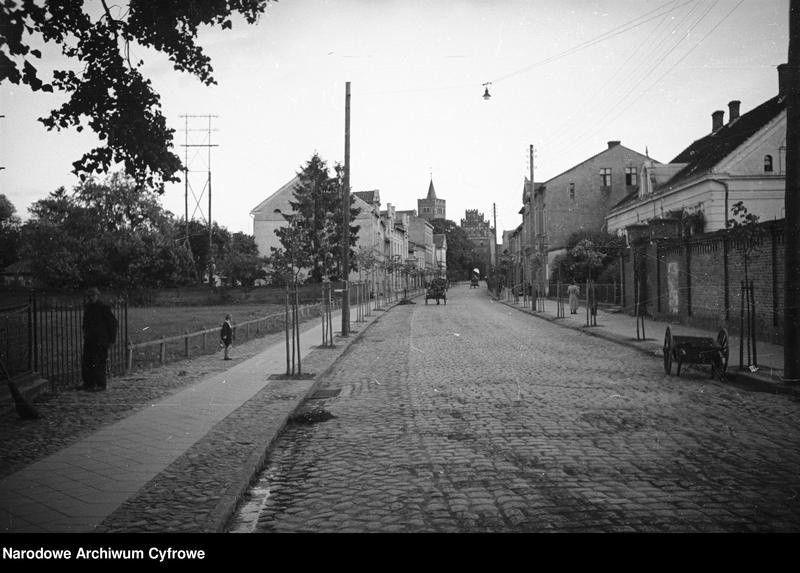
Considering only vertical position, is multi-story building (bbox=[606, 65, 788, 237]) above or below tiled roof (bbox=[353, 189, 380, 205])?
below

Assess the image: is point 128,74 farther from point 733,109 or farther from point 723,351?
point 733,109

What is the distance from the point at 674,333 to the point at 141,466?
1756cm

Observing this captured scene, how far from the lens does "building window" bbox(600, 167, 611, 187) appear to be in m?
52.8

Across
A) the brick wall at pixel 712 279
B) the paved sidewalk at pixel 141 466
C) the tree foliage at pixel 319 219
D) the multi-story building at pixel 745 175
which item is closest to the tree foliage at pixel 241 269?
the tree foliage at pixel 319 219

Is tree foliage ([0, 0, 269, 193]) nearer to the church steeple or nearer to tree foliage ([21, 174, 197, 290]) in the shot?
tree foliage ([21, 174, 197, 290])

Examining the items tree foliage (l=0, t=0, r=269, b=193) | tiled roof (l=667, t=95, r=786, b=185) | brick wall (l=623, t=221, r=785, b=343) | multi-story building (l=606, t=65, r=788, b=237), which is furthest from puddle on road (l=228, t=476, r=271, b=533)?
tiled roof (l=667, t=95, r=786, b=185)

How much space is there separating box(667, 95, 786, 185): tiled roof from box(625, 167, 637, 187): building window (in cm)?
997

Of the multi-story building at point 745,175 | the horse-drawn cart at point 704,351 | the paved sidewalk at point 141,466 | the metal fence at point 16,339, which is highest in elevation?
the multi-story building at point 745,175

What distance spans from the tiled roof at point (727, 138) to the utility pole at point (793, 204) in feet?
79.9

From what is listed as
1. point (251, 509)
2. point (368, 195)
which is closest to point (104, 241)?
point (368, 195)

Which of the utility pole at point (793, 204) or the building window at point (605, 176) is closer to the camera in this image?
the utility pole at point (793, 204)

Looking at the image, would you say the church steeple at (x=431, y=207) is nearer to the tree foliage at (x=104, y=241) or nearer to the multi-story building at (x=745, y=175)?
the tree foliage at (x=104, y=241)

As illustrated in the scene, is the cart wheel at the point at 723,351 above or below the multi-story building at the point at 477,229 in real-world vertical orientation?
below

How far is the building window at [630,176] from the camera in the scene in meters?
52.4
